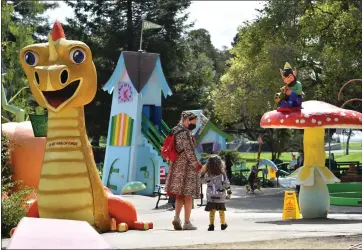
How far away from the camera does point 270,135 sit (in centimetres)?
4247

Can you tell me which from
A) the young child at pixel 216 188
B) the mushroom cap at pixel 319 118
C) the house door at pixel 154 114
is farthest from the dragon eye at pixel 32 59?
the house door at pixel 154 114

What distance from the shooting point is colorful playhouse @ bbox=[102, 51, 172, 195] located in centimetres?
2252

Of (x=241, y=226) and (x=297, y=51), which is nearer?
(x=241, y=226)

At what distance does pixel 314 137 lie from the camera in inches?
505

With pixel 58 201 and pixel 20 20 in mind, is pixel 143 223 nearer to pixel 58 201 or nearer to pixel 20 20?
pixel 58 201

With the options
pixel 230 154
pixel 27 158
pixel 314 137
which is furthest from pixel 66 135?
pixel 230 154

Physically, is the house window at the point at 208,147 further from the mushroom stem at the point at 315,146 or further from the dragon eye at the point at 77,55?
the dragon eye at the point at 77,55

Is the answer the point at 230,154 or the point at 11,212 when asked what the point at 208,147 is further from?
the point at 11,212

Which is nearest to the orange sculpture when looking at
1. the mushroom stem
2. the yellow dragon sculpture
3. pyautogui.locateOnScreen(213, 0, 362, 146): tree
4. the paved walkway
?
the paved walkway

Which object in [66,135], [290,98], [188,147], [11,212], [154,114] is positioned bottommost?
[11,212]

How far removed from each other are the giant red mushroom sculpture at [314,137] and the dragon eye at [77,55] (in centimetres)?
454

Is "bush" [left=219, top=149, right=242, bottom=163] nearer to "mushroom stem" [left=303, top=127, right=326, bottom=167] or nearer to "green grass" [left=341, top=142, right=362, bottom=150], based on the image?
"mushroom stem" [left=303, top=127, right=326, bottom=167]

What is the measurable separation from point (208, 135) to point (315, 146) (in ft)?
69.6

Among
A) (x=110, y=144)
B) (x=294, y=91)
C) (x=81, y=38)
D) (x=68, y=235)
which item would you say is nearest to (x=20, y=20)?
(x=81, y=38)
